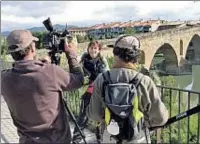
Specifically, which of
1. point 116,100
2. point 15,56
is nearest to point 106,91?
point 116,100

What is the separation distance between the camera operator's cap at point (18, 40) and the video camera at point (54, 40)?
10.7 inches

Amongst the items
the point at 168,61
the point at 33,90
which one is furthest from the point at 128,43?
the point at 168,61

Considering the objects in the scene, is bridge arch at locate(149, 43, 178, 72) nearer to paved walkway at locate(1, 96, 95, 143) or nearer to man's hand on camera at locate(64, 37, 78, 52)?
paved walkway at locate(1, 96, 95, 143)

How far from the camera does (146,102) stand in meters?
1.89

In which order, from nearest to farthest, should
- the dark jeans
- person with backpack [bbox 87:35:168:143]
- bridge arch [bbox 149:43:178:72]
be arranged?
1. person with backpack [bbox 87:35:168:143]
2. the dark jeans
3. bridge arch [bbox 149:43:178:72]

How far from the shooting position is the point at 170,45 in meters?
29.3

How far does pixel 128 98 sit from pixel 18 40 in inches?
26.9

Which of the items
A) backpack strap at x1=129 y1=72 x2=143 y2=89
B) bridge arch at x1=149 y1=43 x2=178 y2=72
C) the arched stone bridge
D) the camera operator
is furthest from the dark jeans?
bridge arch at x1=149 y1=43 x2=178 y2=72

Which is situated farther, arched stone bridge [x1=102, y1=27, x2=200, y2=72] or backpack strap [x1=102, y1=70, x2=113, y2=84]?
arched stone bridge [x1=102, y1=27, x2=200, y2=72]

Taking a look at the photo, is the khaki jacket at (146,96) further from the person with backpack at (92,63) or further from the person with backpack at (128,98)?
the person with backpack at (92,63)

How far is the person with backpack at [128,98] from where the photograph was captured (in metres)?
1.87

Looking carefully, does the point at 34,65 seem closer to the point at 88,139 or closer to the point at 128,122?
the point at 128,122

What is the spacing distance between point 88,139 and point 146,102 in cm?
191

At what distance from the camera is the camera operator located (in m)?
1.94
